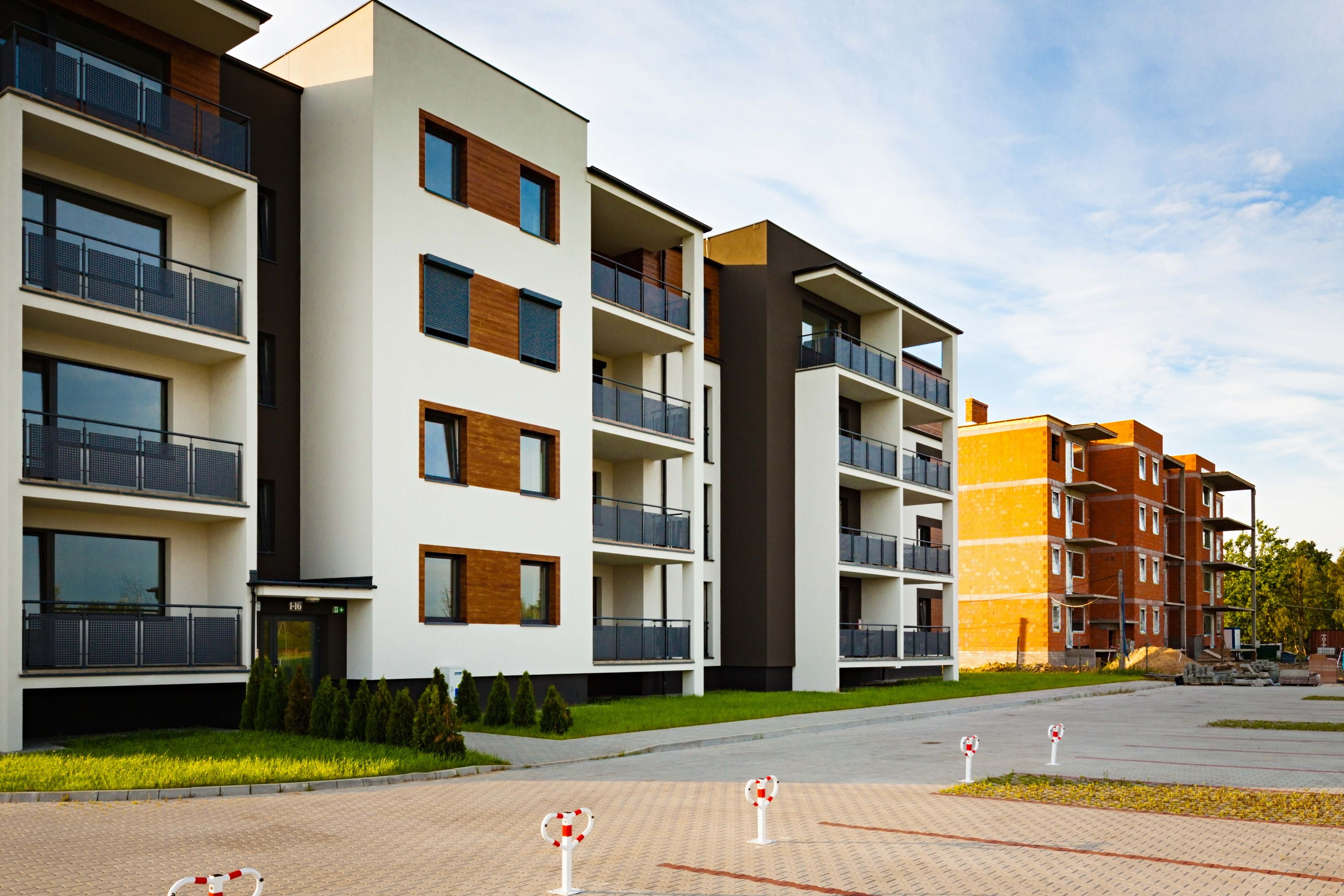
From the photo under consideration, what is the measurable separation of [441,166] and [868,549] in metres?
18.0

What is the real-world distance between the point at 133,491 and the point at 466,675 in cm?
655

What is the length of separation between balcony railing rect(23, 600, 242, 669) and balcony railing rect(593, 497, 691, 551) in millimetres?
9695

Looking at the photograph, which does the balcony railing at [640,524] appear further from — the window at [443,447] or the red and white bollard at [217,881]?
the red and white bollard at [217,881]

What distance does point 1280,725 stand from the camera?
80.0 feet

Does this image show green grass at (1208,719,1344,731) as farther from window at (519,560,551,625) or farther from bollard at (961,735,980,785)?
window at (519,560,551,625)

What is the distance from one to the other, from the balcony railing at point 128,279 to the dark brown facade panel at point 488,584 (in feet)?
19.1

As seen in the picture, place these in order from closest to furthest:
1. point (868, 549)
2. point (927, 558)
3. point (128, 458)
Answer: point (128, 458)
point (868, 549)
point (927, 558)

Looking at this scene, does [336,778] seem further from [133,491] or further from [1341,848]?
[1341,848]

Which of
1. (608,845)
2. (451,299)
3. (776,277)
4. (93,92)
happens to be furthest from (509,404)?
(608,845)

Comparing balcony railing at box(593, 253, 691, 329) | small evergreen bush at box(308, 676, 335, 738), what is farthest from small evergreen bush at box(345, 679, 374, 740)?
balcony railing at box(593, 253, 691, 329)

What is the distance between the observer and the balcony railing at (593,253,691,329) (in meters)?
28.1

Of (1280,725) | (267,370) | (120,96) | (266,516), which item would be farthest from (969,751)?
(120,96)

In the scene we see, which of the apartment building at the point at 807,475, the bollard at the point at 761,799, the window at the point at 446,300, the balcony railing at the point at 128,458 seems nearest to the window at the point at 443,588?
the balcony railing at the point at 128,458

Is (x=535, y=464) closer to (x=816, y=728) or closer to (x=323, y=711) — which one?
(x=816, y=728)
